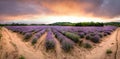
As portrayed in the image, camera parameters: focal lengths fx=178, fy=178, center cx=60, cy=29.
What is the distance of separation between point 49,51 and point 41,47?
4.60 feet

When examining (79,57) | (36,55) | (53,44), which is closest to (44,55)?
(36,55)

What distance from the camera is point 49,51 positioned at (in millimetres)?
11961

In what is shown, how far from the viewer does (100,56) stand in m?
10.8

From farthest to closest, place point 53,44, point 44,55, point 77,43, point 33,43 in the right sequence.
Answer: point 33,43, point 77,43, point 53,44, point 44,55

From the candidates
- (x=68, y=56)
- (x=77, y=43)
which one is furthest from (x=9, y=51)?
(x=77, y=43)

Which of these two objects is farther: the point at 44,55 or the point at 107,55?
the point at 44,55

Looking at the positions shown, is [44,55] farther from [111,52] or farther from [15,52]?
[111,52]

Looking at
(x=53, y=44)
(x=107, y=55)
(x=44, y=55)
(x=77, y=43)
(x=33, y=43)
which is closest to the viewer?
(x=107, y=55)

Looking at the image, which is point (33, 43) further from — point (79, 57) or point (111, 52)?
point (111, 52)

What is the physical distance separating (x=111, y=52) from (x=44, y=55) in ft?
13.8

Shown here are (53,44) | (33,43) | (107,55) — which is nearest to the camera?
(107,55)

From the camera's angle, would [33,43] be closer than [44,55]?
No

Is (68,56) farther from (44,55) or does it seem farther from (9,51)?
(9,51)

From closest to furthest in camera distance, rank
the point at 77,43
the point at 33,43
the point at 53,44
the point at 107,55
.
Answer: the point at 107,55, the point at 53,44, the point at 77,43, the point at 33,43
